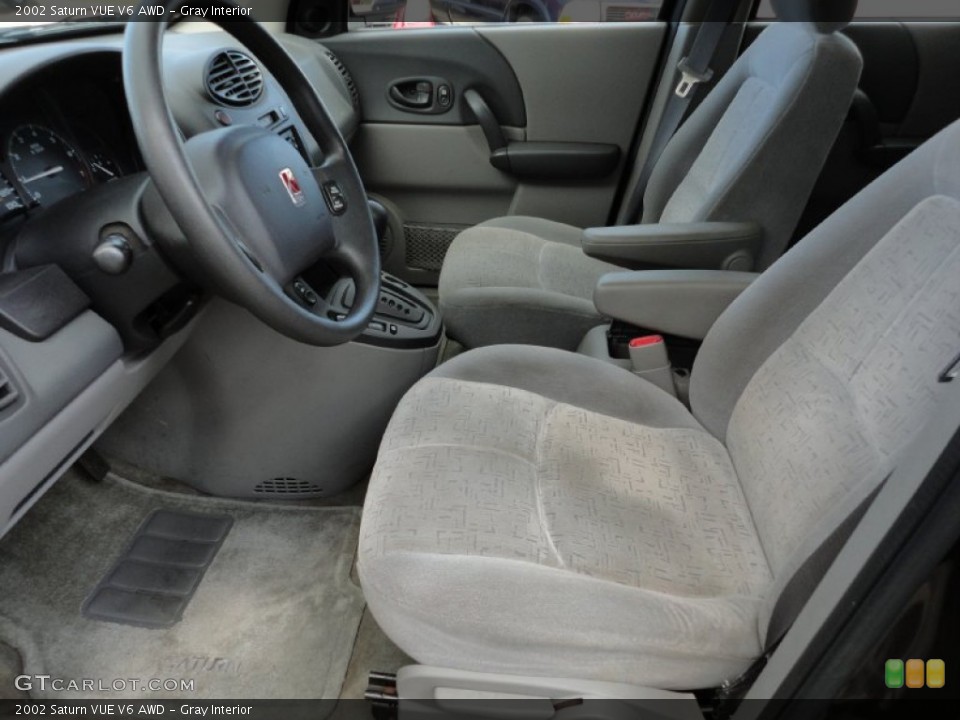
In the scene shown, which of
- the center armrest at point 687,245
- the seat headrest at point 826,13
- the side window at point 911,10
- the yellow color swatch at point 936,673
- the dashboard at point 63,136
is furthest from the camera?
the side window at point 911,10

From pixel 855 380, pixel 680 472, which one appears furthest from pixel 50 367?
pixel 855 380

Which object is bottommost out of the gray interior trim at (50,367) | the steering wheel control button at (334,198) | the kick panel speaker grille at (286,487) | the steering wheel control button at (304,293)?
the kick panel speaker grille at (286,487)

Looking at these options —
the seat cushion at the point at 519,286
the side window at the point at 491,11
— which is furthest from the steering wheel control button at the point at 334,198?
the side window at the point at 491,11

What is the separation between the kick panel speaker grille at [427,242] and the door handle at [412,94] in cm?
34

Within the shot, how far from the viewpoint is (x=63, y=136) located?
1.03m

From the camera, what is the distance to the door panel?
6.56 ft

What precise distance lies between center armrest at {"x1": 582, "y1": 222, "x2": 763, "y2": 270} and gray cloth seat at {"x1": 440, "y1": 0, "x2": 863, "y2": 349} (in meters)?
0.04

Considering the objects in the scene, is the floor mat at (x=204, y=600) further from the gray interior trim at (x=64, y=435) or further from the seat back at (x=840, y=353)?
the seat back at (x=840, y=353)

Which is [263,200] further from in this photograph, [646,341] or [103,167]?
[646,341]

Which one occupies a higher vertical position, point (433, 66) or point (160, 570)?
point (433, 66)

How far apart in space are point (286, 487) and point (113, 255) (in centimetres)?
63

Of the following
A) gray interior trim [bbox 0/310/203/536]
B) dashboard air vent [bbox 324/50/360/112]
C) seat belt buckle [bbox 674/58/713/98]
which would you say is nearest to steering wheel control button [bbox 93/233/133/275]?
gray interior trim [bbox 0/310/203/536]

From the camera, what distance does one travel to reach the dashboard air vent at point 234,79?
1229mm

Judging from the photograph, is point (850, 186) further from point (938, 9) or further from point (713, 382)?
point (713, 382)
